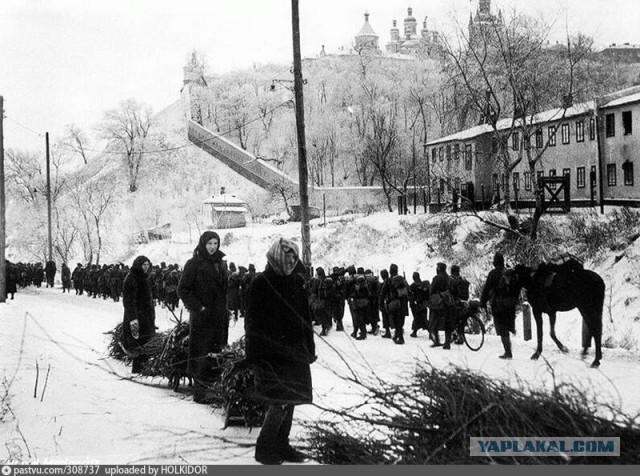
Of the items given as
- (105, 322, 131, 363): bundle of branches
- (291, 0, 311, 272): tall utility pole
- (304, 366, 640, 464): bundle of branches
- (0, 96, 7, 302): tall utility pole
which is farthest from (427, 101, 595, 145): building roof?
(304, 366, 640, 464): bundle of branches

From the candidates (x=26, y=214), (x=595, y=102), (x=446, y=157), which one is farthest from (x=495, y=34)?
(x=26, y=214)

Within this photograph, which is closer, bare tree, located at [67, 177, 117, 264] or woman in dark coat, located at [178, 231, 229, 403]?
woman in dark coat, located at [178, 231, 229, 403]

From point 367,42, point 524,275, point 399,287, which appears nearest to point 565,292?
point 524,275

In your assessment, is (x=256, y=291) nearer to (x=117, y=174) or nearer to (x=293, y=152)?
(x=117, y=174)

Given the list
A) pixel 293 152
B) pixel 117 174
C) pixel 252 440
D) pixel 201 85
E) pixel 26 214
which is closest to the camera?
pixel 252 440

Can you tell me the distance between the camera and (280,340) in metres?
6.05

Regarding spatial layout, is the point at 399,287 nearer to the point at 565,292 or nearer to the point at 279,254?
the point at 565,292

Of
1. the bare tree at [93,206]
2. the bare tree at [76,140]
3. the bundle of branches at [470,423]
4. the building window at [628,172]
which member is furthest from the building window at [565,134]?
the bare tree at [76,140]

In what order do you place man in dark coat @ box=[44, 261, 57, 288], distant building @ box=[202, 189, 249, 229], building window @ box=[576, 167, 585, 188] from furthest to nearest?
man in dark coat @ box=[44, 261, 57, 288]
building window @ box=[576, 167, 585, 188]
distant building @ box=[202, 189, 249, 229]

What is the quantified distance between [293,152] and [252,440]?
7858 cm

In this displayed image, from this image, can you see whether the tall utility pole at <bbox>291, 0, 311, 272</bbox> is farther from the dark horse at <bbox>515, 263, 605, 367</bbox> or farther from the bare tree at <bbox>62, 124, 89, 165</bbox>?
the bare tree at <bbox>62, 124, 89, 165</bbox>

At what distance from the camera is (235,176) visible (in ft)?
178

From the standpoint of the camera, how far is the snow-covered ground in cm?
596

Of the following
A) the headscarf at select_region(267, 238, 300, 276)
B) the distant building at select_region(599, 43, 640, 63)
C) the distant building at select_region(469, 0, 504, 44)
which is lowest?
the headscarf at select_region(267, 238, 300, 276)
